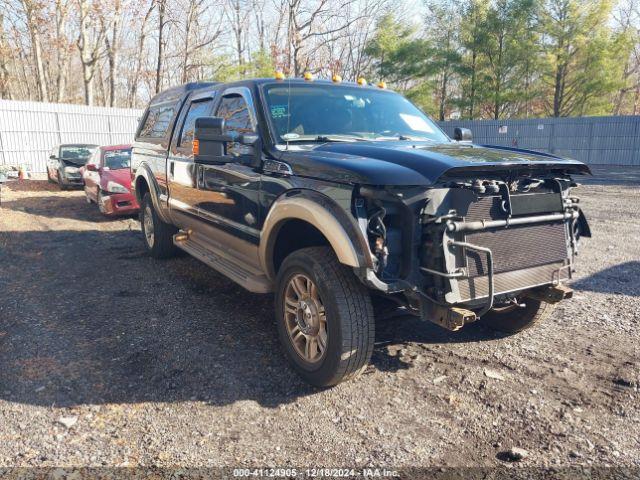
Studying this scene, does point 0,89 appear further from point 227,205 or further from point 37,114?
point 227,205

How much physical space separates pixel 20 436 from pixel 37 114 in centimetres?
2077

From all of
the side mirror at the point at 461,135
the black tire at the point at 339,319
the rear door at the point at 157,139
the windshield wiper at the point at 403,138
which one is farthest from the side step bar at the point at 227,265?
the side mirror at the point at 461,135

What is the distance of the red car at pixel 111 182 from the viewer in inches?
384

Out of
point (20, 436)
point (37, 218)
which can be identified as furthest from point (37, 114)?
point (20, 436)

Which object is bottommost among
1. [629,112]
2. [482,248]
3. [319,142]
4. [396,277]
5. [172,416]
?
[172,416]

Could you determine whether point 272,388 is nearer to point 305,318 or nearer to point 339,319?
point 305,318

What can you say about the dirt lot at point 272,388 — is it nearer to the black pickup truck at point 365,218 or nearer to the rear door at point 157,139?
the black pickup truck at point 365,218

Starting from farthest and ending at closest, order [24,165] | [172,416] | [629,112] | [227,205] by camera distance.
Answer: [629,112], [24,165], [227,205], [172,416]

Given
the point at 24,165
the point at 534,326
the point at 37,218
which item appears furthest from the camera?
the point at 24,165

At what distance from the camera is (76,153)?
51.7ft

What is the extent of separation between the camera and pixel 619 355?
380 centimetres

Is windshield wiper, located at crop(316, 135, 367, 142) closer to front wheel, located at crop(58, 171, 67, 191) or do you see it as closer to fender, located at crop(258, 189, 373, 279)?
fender, located at crop(258, 189, 373, 279)

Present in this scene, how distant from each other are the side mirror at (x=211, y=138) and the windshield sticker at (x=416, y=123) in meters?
1.61

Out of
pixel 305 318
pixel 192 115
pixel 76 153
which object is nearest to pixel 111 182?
pixel 192 115
